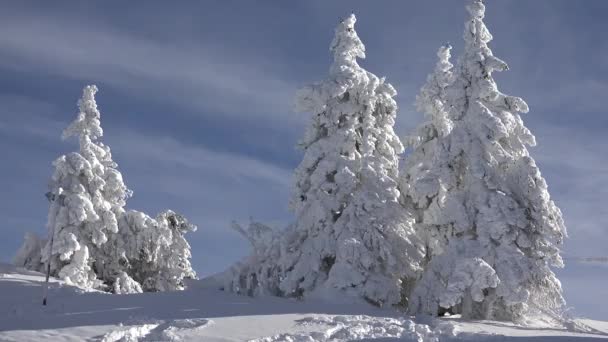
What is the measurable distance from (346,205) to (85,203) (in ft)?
44.7

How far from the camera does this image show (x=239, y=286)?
29.9 metres

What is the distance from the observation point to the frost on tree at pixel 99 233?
33094 millimetres

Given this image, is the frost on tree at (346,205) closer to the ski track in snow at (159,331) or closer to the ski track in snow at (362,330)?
the ski track in snow at (362,330)

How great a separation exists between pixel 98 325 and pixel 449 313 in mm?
14491

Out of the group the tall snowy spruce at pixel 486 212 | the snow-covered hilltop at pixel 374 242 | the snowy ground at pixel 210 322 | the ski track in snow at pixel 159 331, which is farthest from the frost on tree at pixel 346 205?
the ski track in snow at pixel 159 331

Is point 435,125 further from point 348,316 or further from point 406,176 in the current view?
point 348,316

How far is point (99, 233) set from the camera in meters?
34.2

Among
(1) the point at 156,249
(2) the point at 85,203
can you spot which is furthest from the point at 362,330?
(1) the point at 156,249

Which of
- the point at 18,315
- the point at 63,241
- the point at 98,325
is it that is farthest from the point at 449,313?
the point at 63,241

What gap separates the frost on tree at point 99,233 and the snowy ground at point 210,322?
8.82 meters

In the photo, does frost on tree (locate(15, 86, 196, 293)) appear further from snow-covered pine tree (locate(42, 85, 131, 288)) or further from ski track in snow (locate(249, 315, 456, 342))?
ski track in snow (locate(249, 315, 456, 342))

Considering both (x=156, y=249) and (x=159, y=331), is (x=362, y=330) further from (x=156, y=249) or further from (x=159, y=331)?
(x=156, y=249)

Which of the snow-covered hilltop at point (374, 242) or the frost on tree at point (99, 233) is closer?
the snow-covered hilltop at point (374, 242)

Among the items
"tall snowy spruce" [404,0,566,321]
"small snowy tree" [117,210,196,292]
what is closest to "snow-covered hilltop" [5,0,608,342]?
"tall snowy spruce" [404,0,566,321]
